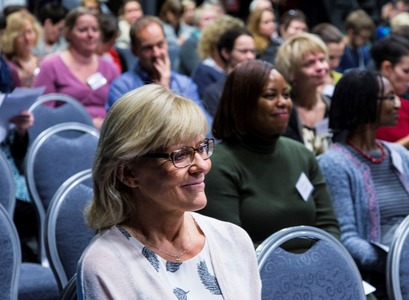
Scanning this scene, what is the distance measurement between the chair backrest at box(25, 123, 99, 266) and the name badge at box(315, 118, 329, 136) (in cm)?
113

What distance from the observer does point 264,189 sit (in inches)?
114

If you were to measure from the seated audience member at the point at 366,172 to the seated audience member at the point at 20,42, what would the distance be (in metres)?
3.29

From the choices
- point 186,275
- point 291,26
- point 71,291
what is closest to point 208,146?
point 186,275

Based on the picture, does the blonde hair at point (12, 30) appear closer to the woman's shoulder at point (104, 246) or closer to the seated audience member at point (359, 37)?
the seated audience member at point (359, 37)

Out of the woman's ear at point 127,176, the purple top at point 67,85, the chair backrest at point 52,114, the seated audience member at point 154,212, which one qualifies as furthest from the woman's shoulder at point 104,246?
the purple top at point 67,85

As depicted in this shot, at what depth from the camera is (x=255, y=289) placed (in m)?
Result: 1.99

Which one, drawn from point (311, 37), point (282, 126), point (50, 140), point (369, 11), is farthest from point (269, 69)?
point (369, 11)

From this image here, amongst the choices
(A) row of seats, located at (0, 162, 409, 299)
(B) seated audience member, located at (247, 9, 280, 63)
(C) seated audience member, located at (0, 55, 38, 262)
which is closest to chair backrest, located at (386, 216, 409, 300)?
(A) row of seats, located at (0, 162, 409, 299)

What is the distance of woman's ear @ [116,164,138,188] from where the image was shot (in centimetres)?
192

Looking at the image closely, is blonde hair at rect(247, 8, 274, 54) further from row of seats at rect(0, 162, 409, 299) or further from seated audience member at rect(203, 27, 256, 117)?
row of seats at rect(0, 162, 409, 299)

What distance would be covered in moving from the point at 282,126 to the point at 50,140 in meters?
1.07

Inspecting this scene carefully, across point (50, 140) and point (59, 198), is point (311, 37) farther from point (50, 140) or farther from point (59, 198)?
point (59, 198)

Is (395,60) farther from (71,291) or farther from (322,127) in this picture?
(71,291)

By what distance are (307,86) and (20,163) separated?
5.26 feet
